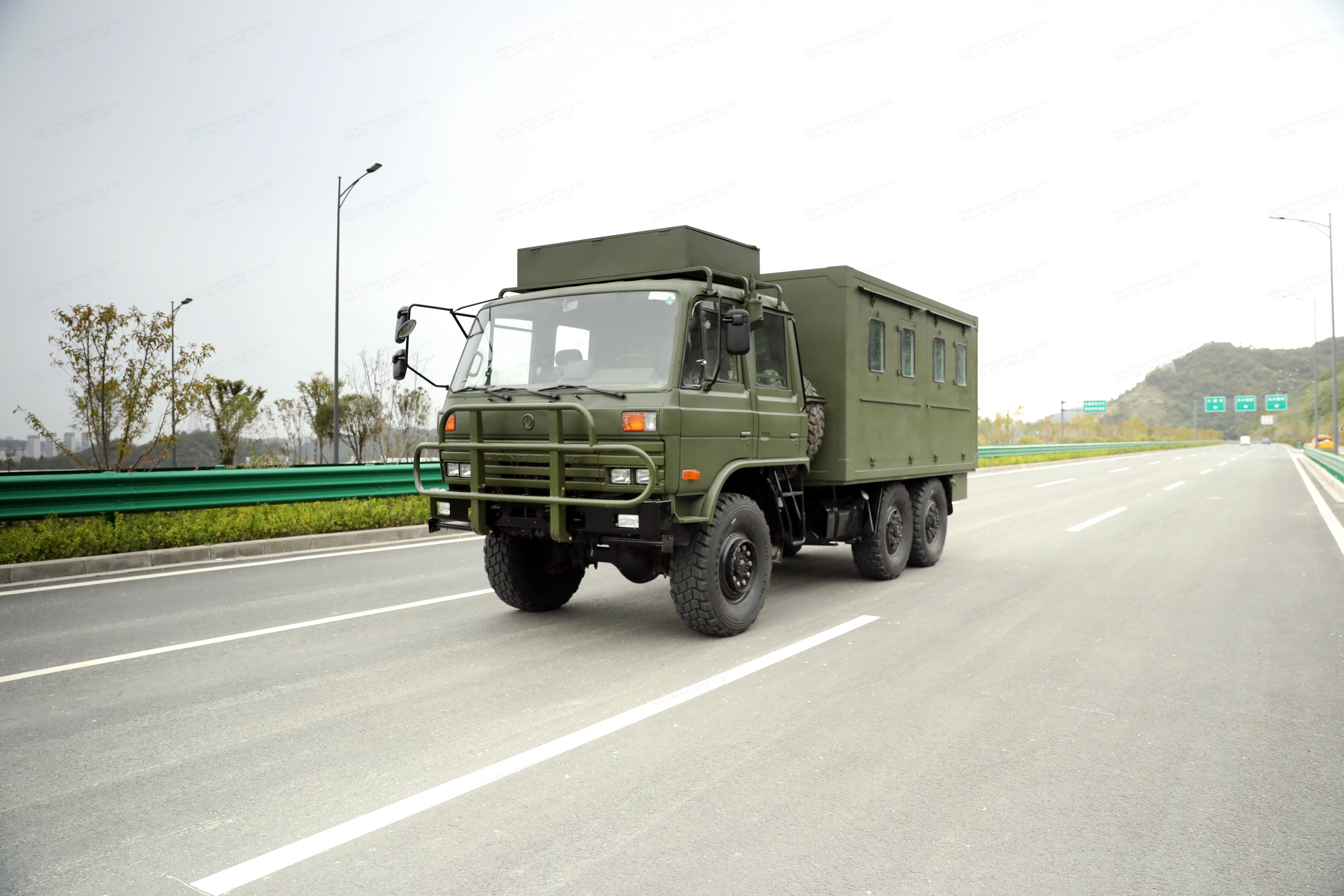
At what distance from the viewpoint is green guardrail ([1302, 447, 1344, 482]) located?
24.8 meters

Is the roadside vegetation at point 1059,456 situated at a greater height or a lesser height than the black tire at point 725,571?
greater

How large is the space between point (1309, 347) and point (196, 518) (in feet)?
625

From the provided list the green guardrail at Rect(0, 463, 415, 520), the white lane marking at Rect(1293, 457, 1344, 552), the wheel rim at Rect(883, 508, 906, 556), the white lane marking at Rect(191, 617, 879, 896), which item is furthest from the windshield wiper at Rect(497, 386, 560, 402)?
the white lane marking at Rect(1293, 457, 1344, 552)

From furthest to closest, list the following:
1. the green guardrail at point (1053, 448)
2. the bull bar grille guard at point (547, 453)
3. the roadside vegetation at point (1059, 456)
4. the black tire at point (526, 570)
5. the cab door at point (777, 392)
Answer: the green guardrail at point (1053, 448) < the roadside vegetation at point (1059, 456) < the black tire at point (526, 570) < the cab door at point (777, 392) < the bull bar grille guard at point (547, 453)

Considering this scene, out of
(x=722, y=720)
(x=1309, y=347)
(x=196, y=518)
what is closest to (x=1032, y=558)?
(x=722, y=720)

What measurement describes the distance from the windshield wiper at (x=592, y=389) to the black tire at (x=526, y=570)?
1351 mm

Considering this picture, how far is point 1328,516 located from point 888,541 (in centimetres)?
1150

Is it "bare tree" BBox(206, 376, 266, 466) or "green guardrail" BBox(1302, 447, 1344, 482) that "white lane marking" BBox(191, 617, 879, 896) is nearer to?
"bare tree" BBox(206, 376, 266, 466)

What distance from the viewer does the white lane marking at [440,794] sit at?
2881 mm

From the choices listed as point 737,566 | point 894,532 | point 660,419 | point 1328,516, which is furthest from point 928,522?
point 1328,516

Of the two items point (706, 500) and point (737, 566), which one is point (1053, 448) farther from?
point (706, 500)

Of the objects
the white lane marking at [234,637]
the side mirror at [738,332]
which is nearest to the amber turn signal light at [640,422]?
the side mirror at [738,332]

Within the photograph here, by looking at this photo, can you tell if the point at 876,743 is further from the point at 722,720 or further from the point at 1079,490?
A: the point at 1079,490

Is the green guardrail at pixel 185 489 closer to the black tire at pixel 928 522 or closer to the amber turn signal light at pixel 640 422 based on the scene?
the amber turn signal light at pixel 640 422
